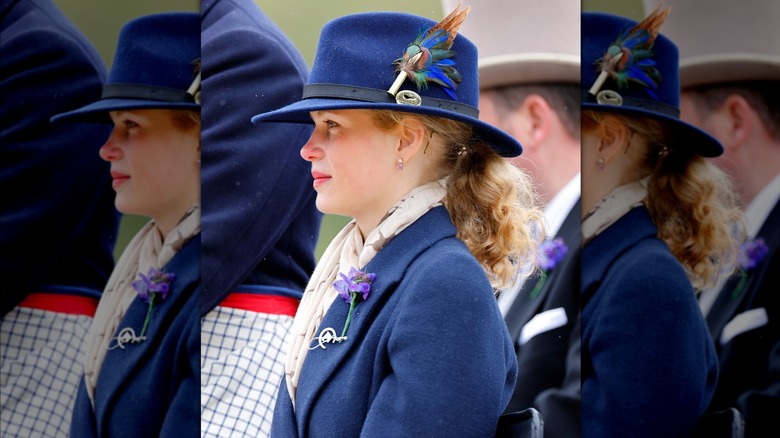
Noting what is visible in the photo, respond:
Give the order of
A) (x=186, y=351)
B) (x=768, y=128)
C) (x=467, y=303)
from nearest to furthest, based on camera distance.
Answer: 1. (x=467, y=303)
2. (x=768, y=128)
3. (x=186, y=351)

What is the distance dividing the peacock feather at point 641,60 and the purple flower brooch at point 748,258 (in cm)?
58

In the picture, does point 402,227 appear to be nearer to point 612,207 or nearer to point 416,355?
point 416,355

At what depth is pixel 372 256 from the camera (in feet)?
11.2

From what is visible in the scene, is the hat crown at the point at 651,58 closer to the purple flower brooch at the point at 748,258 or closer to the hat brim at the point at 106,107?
the purple flower brooch at the point at 748,258

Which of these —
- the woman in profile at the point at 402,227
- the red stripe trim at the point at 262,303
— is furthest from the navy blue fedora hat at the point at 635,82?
the red stripe trim at the point at 262,303

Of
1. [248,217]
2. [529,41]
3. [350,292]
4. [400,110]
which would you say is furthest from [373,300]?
[529,41]

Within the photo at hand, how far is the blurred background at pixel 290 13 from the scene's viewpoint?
3.63m

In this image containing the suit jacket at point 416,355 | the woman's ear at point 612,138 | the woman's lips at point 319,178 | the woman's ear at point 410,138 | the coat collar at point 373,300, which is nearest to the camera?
the suit jacket at point 416,355

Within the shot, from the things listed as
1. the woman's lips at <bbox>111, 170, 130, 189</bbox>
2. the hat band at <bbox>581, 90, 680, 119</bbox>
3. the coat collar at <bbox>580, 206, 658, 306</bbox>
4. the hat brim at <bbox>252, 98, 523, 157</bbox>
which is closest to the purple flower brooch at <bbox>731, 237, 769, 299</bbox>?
the coat collar at <bbox>580, 206, 658, 306</bbox>

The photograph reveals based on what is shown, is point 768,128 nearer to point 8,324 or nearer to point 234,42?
point 234,42

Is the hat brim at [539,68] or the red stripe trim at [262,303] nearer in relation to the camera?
the hat brim at [539,68]

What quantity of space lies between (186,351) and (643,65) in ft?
6.10

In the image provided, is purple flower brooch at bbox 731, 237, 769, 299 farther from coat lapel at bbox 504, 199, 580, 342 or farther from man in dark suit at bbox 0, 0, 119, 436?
man in dark suit at bbox 0, 0, 119, 436

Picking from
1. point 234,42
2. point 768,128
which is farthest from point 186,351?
point 768,128
